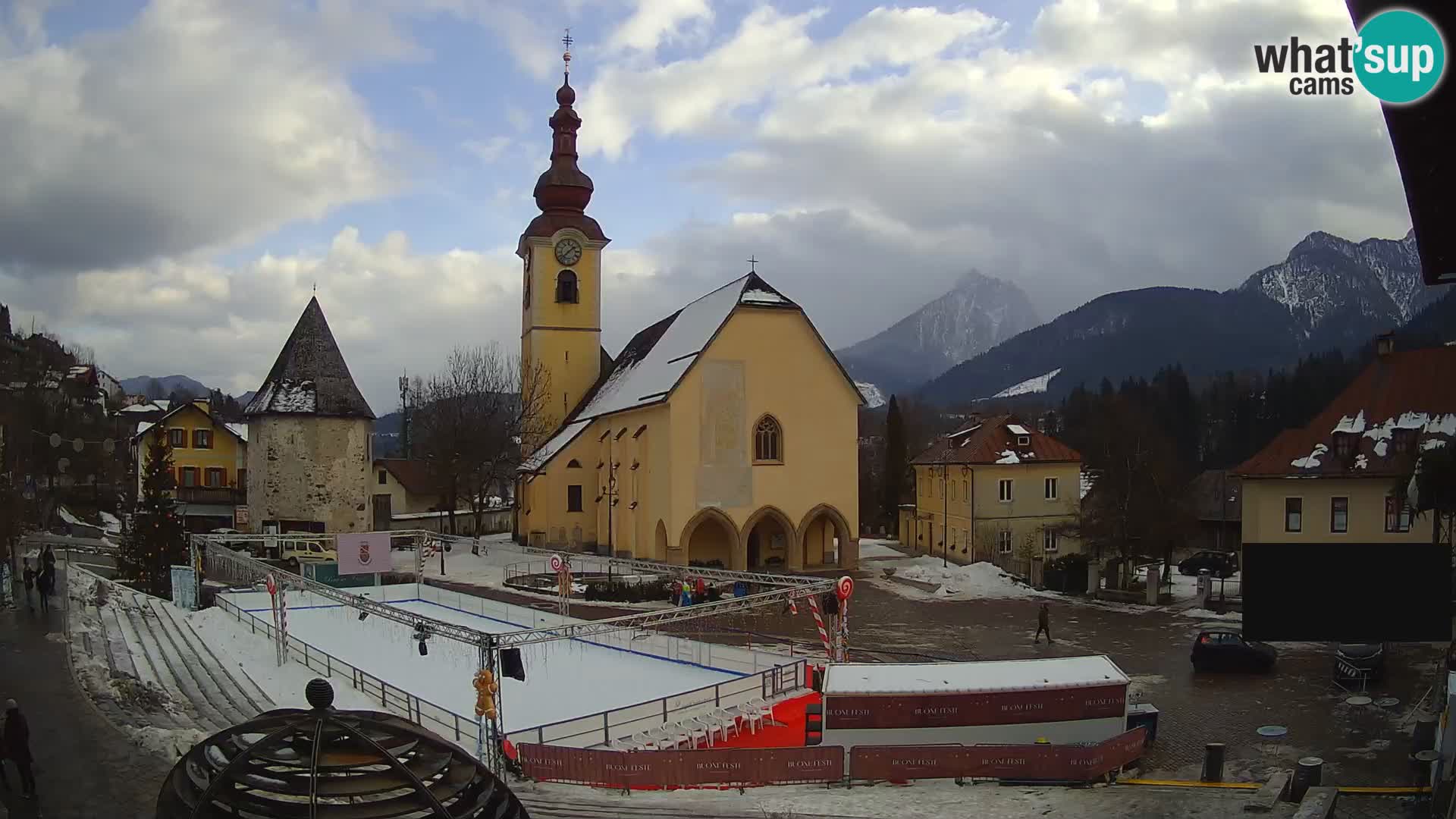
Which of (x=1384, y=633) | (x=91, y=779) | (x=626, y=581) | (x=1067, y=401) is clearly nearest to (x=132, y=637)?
(x=91, y=779)

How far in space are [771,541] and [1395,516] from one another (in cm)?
2068

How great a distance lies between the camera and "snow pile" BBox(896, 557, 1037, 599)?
3344 centimetres

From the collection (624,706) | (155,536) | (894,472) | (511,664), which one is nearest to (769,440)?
(155,536)

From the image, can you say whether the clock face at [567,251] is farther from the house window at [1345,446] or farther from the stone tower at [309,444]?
the house window at [1345,446]

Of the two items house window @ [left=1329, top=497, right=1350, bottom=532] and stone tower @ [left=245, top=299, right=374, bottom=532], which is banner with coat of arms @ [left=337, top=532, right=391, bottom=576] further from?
house window @ [left=1329, top=497, right=1350, bottom=532]

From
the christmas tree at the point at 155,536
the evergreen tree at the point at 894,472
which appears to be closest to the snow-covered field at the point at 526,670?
the christmas tree at the point at 155,536

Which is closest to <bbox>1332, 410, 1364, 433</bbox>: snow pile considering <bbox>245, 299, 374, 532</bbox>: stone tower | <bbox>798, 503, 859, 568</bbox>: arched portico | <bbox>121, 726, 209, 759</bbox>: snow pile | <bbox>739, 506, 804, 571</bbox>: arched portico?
<bbox>798, 503, 859, 568</bbox>: arched portico

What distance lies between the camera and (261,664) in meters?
21.7

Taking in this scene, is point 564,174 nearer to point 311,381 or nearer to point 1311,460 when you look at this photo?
point 311,381

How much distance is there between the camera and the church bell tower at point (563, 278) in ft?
170

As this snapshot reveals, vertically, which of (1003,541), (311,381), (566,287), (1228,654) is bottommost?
(1228,654)

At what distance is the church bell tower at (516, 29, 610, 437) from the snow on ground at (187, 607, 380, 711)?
87.4 feet

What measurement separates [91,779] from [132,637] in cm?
1172

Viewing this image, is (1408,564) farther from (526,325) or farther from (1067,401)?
(1067,401)
